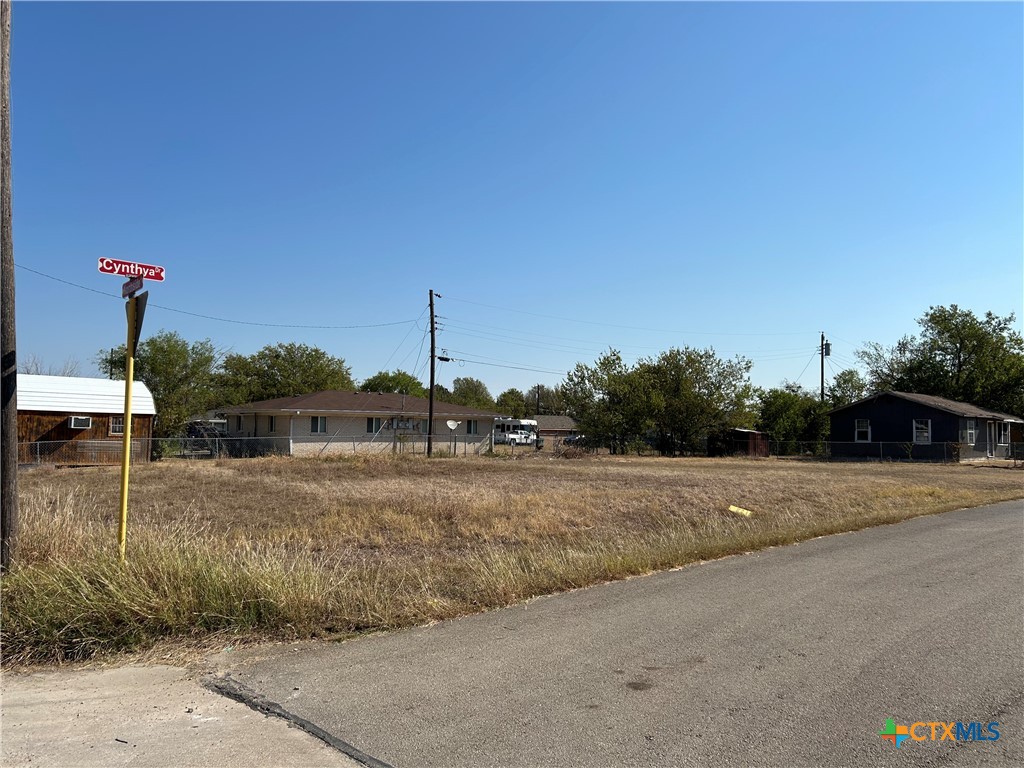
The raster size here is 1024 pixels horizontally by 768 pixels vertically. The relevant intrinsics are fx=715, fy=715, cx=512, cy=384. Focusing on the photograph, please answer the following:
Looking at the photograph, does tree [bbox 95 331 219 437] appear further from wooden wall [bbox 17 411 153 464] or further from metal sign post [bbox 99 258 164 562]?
metal sign post [bbox 99 258 164 562]

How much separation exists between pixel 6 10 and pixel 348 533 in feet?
27.4

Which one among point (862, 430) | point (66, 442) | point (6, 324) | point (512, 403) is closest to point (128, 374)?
point (6, 324)

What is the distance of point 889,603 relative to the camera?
6770mm

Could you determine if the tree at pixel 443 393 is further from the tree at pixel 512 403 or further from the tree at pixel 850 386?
the tree at pixel 850 386

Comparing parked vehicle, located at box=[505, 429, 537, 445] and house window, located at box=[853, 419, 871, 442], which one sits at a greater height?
house window, located at box=[853, 419, 871, 442]

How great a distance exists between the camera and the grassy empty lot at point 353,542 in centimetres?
579

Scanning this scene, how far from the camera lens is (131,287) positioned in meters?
6.89

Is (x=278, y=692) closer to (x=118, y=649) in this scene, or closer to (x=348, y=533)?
(x=118, y=649)

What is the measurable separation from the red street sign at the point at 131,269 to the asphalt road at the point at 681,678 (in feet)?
12.5

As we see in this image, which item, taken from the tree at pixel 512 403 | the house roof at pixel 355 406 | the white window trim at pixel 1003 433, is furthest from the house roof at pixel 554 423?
the white window trim at pixel 1003 433

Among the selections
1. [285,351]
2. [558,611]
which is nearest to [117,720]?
[558,611]

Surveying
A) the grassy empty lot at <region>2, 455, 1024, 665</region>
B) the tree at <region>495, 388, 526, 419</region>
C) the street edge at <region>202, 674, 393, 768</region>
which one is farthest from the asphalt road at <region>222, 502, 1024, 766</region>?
the tree at <region>495, 388, 526, 419</region>

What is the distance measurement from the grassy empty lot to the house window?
2493 centimetres

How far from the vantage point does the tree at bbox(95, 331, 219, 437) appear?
157ft
